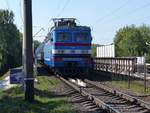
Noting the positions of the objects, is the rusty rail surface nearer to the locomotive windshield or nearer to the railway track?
the locomotive windshield

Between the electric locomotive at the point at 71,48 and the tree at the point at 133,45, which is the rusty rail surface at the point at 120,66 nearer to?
the electric locomotive at the point at 71,48

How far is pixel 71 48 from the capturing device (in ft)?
92.6

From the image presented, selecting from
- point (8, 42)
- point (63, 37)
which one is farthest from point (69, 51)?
point (8, 42)

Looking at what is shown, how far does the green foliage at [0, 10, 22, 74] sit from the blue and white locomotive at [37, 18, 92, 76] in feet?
150

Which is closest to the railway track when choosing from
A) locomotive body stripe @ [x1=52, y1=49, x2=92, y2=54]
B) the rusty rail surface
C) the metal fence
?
locomotive body stripe @ [x1=52, y1=49, x2=92, y2=54]

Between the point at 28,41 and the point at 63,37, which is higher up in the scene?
the point at 63,37

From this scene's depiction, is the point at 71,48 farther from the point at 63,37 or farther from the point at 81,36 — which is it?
the point at 81,36

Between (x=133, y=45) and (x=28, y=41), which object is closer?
(x=28, y=41)

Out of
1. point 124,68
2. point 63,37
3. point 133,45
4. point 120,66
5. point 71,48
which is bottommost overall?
point 124,68

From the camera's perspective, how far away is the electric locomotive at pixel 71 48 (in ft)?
92.4

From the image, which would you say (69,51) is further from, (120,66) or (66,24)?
(120,66)

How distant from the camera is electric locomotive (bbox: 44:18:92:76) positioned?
28.2 m

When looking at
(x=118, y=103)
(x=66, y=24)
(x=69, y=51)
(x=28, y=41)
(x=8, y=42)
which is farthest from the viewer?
(x=8, y=42)

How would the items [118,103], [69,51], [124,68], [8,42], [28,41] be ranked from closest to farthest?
1. [118,103]
2. [28,41]
3. [69,51]
4. [124,68]
5. [8,42]
